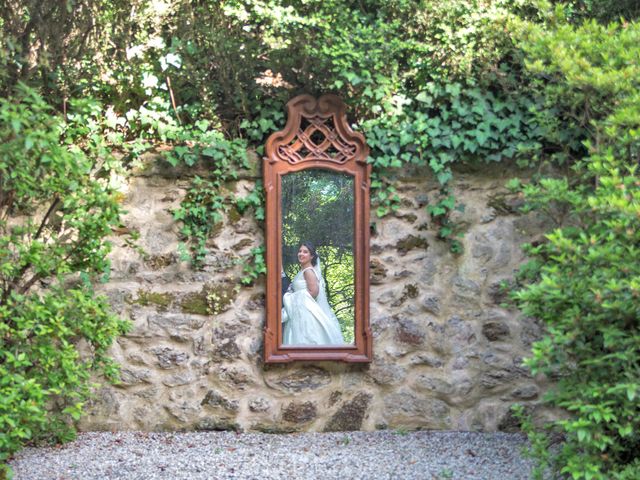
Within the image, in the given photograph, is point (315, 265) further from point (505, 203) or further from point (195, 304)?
point (505, 203)

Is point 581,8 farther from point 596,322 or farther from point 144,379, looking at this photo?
point 144,379

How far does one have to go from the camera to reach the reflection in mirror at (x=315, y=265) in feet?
14.6

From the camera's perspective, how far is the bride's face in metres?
4.46

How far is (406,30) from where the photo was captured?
4.63 meters

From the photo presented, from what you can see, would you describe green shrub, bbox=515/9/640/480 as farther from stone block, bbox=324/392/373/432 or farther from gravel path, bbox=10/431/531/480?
stone block, bbox=324/392/373/432

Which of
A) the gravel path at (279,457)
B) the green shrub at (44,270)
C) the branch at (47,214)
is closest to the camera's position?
the green shrub at (44,270)

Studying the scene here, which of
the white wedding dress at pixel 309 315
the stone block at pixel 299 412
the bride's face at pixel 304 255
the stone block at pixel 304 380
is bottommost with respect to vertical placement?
the stone block at pixel 299 412

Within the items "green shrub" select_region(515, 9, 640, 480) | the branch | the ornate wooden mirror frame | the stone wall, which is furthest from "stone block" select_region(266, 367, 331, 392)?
the branch

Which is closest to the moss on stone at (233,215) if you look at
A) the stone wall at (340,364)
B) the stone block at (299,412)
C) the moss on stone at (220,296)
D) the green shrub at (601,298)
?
the stone wall at (340,364)

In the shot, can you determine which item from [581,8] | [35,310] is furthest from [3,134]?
[581,8]

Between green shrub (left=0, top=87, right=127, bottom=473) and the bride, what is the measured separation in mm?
977

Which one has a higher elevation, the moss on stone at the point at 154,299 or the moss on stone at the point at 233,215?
the moss on stone at the point at 233,215

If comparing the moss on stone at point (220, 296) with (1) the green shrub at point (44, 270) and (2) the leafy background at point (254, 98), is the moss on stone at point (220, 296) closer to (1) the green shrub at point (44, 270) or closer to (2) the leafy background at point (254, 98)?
(2) the leafy background at point (254, 98)

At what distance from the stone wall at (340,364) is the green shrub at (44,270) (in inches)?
12.0
